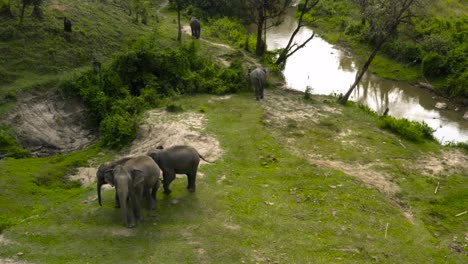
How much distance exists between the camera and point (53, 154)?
15844 mm

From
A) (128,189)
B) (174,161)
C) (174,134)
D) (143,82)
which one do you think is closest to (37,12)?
(143,82)

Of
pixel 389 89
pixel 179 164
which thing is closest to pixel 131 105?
pixel 179 164

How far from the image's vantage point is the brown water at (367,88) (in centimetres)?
2506

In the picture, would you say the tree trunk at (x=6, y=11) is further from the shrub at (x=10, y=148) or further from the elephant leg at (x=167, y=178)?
the elephant leg at (x=167, y=178)

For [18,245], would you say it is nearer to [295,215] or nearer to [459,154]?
[295,215]

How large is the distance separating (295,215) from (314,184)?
206cm

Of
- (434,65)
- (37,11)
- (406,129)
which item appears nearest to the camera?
(406,129)

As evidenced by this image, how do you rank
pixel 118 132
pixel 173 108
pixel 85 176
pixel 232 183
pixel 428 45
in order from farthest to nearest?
pixel 428 45, pixel 173 108, pixel 118 132, pixel 85 176, pixel 232 183

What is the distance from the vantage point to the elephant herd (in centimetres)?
966

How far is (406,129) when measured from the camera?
17953mm

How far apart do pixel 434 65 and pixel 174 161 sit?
24.7 m

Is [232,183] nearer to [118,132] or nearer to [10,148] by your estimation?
[118,132]

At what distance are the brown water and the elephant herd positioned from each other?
15484mm

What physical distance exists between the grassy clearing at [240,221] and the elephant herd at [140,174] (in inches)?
13.8
